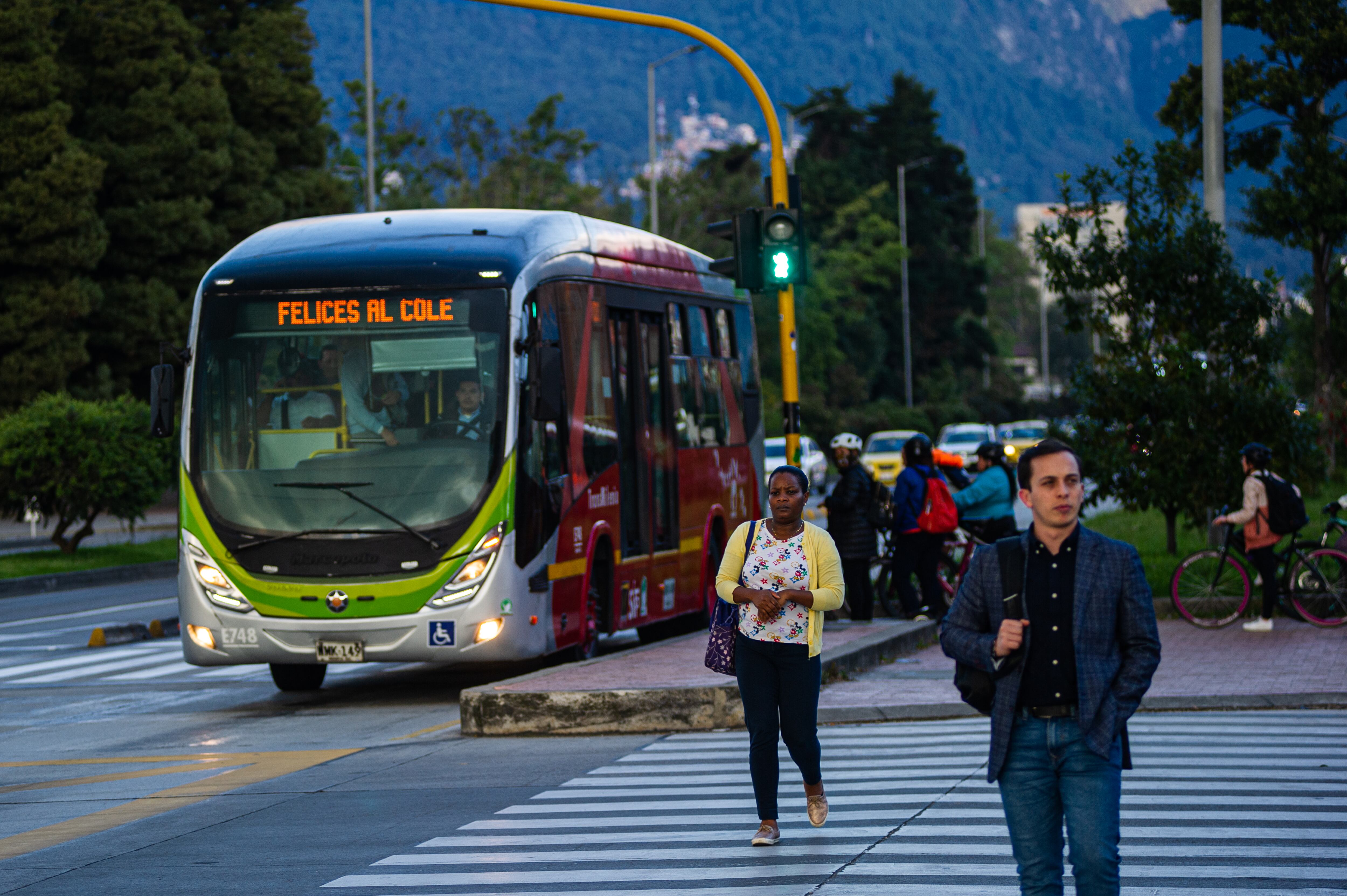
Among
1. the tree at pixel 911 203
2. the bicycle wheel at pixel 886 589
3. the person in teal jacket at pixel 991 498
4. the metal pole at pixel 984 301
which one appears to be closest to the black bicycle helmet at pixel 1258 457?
the person in teal jacket at pixel 991 498

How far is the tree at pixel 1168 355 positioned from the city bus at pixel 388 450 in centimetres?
678

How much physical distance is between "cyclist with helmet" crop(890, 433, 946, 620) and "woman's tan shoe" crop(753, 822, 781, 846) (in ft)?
28.7

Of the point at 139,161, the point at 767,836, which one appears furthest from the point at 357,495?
the point at 139,161

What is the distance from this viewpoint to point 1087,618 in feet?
16.9

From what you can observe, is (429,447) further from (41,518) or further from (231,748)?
(41,518)

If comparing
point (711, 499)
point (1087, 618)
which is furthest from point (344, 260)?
point (1087, 618)

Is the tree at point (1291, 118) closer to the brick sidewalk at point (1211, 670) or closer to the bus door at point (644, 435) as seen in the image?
the brick sidewalk at point (1211, 670)

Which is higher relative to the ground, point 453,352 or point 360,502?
point 453,352

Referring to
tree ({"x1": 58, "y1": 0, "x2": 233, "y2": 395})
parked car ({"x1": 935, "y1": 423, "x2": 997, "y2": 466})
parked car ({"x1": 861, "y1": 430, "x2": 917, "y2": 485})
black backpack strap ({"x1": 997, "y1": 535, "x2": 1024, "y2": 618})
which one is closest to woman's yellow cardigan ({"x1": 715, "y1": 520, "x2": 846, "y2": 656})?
black backpack strap ({"x1": 997, "y1": 535, "x2": 1024, "y2": 618})

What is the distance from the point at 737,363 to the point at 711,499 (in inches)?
83.2

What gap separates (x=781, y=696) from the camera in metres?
7.91

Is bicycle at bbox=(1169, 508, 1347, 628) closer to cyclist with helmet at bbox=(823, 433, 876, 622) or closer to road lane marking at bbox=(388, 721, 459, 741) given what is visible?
cyclist with helmet at bbox=(823, 433, 876, 622)

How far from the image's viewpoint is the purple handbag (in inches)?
314

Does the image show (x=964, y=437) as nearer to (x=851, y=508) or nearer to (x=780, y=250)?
(x=851, y=508)
